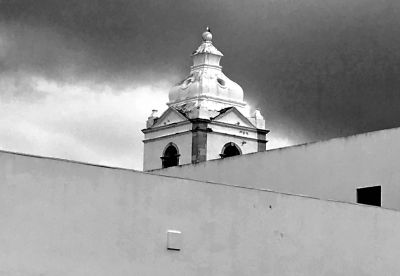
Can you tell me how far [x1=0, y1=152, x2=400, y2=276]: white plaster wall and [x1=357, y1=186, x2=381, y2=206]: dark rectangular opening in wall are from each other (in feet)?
6.42

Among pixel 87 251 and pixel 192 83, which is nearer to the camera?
pixel 87 251

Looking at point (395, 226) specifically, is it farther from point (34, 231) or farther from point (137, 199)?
point (34, 231)

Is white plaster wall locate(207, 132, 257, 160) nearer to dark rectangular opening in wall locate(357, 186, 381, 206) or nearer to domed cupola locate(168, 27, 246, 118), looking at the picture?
domed cupola locate(168, 27, 246, 118)

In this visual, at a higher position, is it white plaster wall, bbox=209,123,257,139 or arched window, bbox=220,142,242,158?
white plaster wall, bbox=209,123,257,139

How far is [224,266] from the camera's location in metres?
14.8

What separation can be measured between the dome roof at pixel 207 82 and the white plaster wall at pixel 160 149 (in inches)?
52.6

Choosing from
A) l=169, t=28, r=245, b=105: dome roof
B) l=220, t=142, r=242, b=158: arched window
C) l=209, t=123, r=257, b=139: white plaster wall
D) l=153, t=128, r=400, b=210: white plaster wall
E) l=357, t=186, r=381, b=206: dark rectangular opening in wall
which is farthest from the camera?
l=169, t=28, r=245, b=105: dome roof

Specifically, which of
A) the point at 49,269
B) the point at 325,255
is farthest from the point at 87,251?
the point at 325,255

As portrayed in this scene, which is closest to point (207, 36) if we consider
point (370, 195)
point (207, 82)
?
point (207, 82)

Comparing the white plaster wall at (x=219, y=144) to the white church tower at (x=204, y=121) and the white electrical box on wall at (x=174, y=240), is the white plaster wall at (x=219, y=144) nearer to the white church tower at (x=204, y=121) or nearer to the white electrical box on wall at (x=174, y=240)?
the white church tower at (x=204, y=121)

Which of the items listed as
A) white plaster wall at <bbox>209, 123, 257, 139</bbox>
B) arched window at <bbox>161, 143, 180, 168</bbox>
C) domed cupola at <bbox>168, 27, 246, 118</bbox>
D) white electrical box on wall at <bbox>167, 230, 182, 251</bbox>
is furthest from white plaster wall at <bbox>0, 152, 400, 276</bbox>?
domed cupola at <bbox>168, 27, 246, 118</bbox>

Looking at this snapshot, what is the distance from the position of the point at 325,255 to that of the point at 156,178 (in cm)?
308

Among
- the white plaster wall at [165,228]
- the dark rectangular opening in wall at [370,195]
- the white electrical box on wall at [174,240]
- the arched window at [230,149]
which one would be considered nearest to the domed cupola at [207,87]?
the arched window at [230,149]

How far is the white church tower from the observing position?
36594 millimetres
